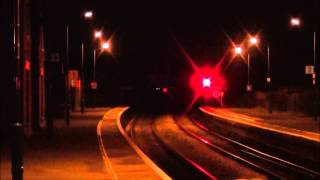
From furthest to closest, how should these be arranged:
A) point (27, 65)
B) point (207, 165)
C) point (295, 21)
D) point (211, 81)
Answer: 1. point (211, 81)
2. point (295, 21)
3. point (27, 65)
4. point (207, 165)

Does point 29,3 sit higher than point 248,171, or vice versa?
point 29,3

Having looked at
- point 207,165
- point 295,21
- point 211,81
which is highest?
point 295,21

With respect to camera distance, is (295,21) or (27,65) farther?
(295,21)

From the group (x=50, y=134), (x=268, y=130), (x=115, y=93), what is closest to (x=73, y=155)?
(x=50, y=134)

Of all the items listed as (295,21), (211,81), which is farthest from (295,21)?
(211,81)

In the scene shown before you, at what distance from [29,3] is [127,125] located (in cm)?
1946

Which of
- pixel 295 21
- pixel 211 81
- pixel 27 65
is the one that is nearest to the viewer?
pixel 27 65

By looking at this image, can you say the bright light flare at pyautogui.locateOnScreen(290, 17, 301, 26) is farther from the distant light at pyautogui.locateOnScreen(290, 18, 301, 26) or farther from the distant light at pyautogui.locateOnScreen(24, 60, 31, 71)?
the distant light at pyautogui.locateOnScreen(24, 60, 31, 71)

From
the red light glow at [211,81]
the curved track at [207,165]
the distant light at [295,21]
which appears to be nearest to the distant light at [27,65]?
the curved track at [207,165]

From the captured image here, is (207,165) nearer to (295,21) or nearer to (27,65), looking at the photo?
(27,65)

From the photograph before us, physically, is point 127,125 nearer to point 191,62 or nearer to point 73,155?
point 73,155

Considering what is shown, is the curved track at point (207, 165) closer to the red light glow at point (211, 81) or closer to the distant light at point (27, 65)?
the distant light at point (27, 65)

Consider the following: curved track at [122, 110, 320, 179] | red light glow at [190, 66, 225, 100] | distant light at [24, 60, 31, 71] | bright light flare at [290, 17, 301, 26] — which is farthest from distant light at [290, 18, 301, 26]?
red light glow at [190, 66, 225, 100]

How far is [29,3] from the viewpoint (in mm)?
29875
